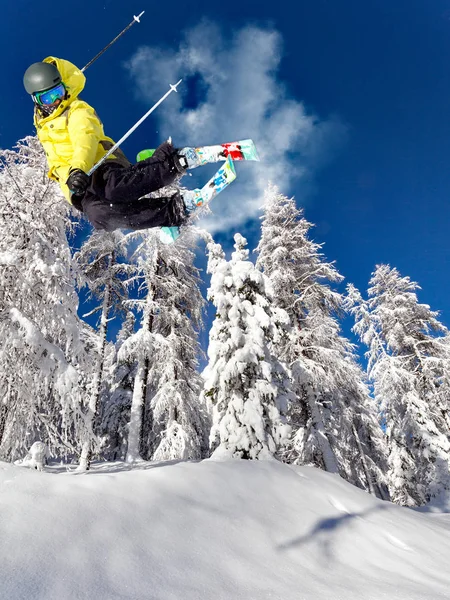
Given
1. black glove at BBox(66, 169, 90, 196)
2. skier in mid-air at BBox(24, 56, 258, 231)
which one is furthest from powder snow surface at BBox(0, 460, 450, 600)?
skier in mid-air at BBox(24, 56, 258, 231)

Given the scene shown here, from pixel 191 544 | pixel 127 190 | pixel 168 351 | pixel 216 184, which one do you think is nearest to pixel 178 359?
pixel 168 351

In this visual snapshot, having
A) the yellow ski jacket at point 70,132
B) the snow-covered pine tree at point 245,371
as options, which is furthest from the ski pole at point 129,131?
the snow-covered pine tree at point 245,371

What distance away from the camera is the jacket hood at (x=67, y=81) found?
4227mm

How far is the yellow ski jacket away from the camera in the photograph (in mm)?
4008

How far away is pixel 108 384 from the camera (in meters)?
18.2

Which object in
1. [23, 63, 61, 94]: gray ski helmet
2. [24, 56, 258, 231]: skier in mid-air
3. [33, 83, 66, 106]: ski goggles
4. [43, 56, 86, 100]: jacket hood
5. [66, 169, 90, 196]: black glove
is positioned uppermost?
[43, 56, 86, 100]: jacket hood

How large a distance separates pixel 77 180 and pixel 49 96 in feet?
4.01

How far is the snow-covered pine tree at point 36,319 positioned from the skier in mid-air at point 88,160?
3153 millimetres

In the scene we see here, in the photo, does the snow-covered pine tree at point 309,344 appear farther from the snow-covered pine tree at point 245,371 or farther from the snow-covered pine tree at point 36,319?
the snow-covered pine tree at point 36,319

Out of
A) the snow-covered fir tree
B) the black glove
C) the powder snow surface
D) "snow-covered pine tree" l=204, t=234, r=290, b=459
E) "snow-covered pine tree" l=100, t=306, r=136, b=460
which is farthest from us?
"snow-covered pine tree" l=100, t=306, r=136, b=460

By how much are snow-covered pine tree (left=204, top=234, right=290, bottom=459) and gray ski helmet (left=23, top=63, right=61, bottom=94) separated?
6767mm

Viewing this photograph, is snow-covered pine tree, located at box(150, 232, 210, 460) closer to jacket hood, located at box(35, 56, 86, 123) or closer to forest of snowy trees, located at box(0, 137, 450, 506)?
forest of snowy trees, located at box(0, 137, 450, 506)

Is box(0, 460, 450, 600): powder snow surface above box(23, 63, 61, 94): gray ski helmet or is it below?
below

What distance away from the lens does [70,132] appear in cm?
407
